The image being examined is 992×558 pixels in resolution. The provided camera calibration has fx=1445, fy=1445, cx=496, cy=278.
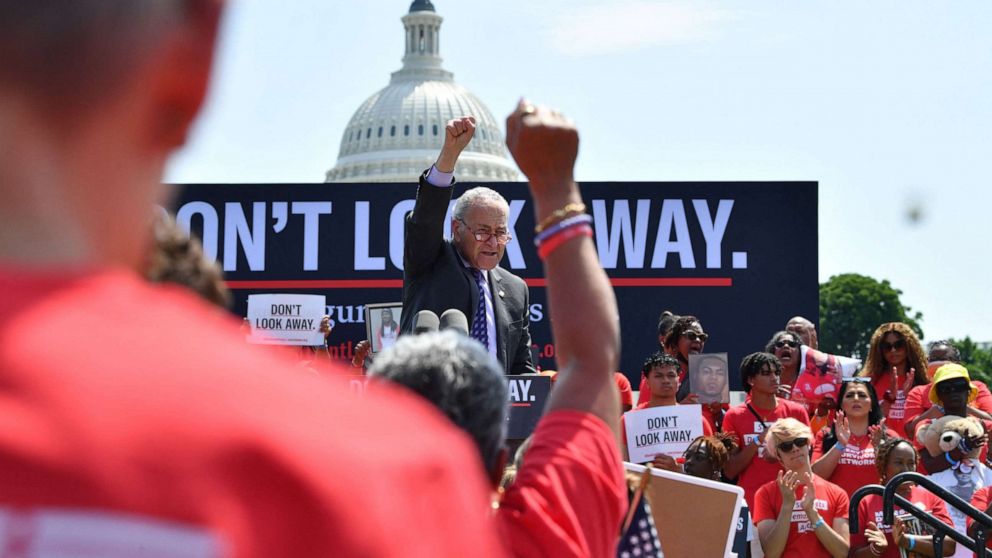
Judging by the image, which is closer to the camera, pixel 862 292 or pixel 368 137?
pixel 862 292

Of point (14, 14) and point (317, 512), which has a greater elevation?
point (14, 14)

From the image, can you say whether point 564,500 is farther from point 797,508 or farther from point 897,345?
point 897,345

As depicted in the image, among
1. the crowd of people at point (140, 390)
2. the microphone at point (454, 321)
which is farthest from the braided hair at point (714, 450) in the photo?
the crowd of people at point (140, 390)

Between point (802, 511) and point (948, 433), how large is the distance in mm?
1117

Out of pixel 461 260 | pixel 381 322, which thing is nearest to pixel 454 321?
pixel 461 260

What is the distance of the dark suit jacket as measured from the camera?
532cm

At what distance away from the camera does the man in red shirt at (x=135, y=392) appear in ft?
2.78

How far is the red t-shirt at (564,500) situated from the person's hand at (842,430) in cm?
716

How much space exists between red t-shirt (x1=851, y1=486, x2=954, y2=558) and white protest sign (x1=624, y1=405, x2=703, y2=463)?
1.08 meters

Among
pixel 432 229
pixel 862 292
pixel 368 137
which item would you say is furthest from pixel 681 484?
pixel 368 137

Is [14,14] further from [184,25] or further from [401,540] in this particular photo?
[401,540]

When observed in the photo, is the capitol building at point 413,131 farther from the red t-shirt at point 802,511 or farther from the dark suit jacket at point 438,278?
the dark suit jacket at point 438,278

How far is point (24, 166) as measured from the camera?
3.02 ft

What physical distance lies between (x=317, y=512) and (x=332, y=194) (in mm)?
14114
